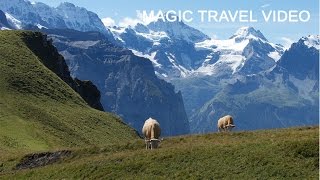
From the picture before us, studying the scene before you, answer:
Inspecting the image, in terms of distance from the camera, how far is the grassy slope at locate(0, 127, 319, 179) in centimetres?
4128

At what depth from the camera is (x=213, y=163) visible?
144 ft

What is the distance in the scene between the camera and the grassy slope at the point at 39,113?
10212 centimetres

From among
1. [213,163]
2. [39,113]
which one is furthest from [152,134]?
[39,113]

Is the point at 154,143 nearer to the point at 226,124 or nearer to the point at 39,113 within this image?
the point at 226,124

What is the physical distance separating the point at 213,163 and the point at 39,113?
83.7 metres

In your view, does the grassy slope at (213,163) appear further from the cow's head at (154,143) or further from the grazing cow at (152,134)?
the grazing cow at (152,134)

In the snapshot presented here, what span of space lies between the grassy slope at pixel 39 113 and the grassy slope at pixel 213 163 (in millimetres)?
40065

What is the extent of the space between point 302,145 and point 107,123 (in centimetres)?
10820

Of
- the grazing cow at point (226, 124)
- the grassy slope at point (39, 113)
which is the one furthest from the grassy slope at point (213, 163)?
the grassy slope at point (39, 113)

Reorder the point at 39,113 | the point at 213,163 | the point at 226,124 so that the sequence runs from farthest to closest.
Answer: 1. the point at 39,113
2. the point at 226,124
3. the point at 213,163

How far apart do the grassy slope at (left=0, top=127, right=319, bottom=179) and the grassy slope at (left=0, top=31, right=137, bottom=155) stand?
4007 cm

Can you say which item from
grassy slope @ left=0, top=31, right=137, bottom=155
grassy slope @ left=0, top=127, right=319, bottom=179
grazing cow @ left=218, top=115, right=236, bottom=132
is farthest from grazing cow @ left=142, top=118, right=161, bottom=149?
grassy slope @ left=0, top=31, right=137, bottom=155

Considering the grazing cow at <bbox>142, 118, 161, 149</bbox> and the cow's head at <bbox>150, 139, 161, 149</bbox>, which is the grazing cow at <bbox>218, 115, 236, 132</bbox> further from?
the cow's head at <bbox>150, 139, 161, 149</bbox>

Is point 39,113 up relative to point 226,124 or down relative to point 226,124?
up
